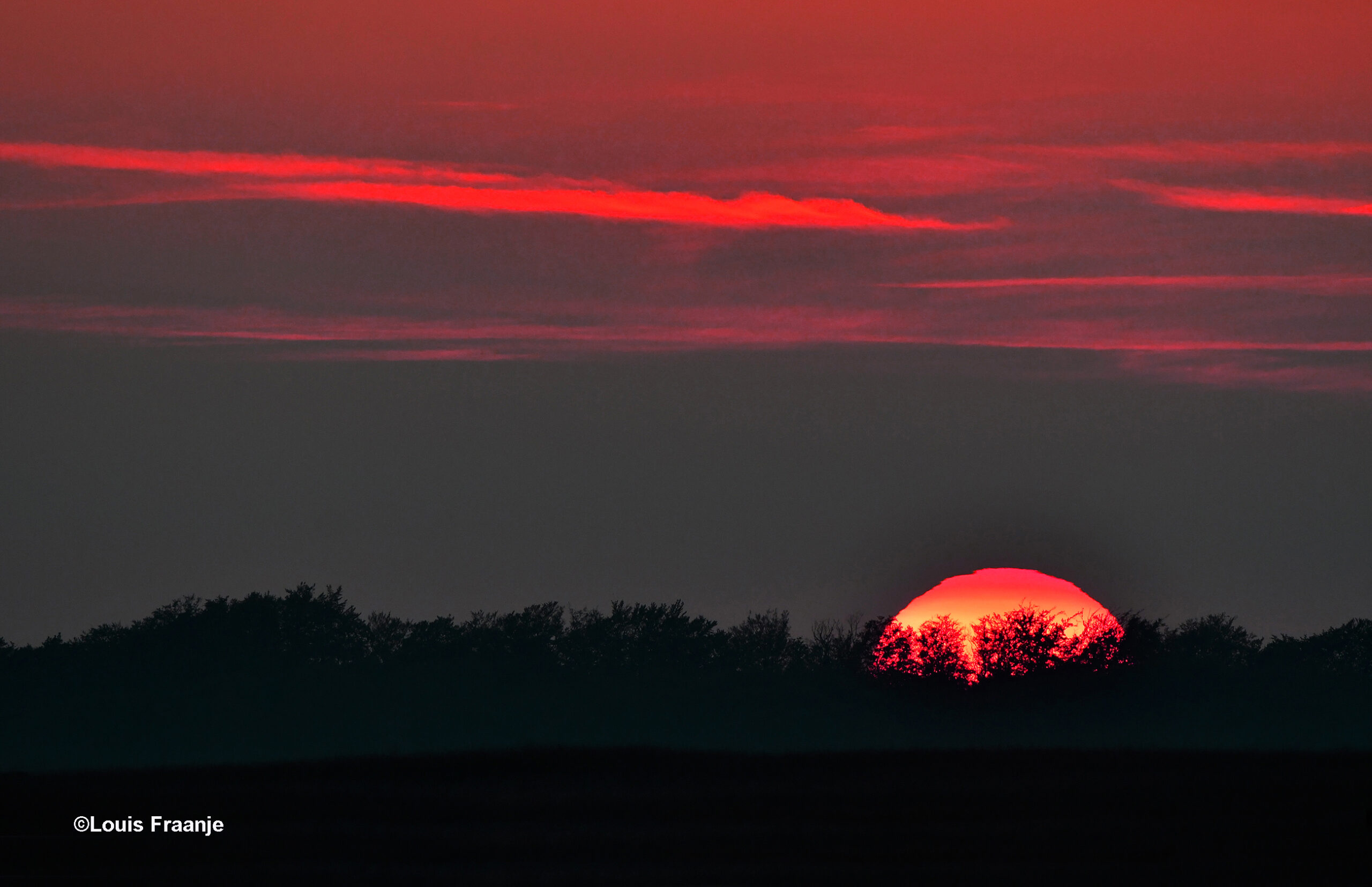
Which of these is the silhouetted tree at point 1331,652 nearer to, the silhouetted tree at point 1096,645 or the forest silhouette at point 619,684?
the forest silhouette at point 619,684

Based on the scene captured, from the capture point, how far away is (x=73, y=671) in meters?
112

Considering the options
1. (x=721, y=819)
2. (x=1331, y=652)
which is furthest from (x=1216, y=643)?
(x=721, y=819)

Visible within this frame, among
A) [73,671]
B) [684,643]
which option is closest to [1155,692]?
[684,643]

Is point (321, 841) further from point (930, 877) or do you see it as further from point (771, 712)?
point (771, 712)

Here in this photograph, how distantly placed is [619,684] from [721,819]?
3135 inches

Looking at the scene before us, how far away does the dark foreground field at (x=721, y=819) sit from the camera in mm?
27234

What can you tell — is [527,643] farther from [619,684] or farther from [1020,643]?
[1020,643]

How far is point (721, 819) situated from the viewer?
3231 cm

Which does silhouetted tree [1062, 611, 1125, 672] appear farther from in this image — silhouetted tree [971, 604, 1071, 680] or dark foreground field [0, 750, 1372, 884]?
dark foreground field [0, 750, 1372, 884]

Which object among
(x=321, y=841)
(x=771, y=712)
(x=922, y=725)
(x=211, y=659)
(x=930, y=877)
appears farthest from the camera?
(x=211, y=659)

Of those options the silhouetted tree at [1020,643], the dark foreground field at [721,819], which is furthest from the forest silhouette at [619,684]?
the dark foreground field at [721,819]

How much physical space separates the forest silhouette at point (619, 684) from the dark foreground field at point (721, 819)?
1640 inches

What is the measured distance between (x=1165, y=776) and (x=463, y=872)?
14.7 m

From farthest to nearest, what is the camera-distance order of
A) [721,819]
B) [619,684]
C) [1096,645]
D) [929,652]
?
[619,684] < [929,652] < [1096,645] < [721,819]
